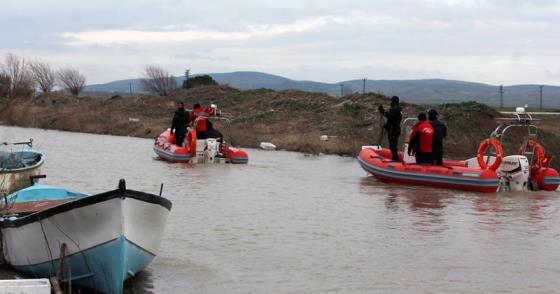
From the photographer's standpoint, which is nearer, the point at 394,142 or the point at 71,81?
the point at 394,142

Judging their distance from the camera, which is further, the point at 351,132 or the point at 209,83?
Answer: the point at 209,83

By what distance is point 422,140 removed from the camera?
64.9ft

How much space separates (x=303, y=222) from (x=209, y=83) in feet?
Answer: 148

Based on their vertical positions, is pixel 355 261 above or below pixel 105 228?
below

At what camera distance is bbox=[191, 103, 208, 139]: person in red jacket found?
25.0 metres

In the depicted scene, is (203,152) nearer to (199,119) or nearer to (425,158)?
(199,119)

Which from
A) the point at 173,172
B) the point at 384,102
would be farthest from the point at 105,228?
the point at 384,102

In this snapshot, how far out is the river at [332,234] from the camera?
420 inches

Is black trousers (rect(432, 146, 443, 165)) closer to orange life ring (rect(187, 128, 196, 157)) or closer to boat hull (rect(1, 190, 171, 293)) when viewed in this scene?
orange life ring (rect(187, 128, 196, 157))

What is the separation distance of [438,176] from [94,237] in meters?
12.1

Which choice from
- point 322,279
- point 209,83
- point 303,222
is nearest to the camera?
point 322,279

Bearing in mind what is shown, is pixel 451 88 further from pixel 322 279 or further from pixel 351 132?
pixel 322 279

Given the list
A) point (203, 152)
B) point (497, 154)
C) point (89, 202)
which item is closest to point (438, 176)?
point (497, 154)

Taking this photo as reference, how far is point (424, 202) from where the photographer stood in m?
18.0
